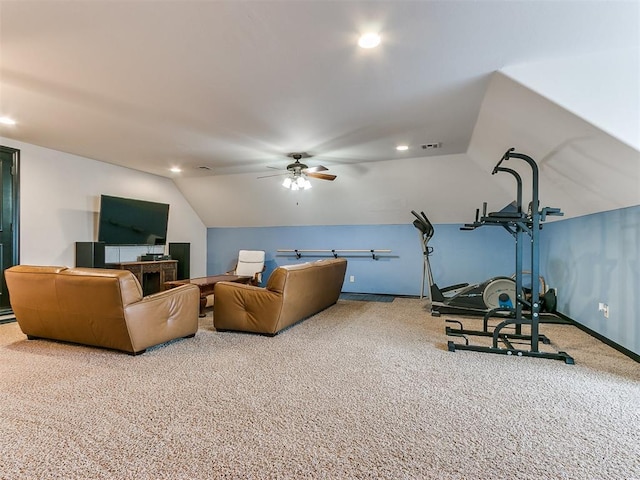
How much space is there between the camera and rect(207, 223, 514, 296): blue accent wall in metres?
6.09

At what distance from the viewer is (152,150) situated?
16.3ft

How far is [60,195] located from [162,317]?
11.6 ft

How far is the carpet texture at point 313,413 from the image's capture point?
5.04ft

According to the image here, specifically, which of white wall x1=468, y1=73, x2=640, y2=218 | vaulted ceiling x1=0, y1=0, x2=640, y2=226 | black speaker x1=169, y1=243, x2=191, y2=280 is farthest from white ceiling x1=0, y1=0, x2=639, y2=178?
black speaker x1=169, y1=243, x2=191, y2=280

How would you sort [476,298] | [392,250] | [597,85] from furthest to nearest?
[392,250]
[476,298]
[597,85]

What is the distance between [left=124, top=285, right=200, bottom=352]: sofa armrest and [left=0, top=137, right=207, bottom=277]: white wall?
3.04 m

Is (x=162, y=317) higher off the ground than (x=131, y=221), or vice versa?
(x=131, y=221)

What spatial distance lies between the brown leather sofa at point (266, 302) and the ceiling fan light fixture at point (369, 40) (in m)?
2.22

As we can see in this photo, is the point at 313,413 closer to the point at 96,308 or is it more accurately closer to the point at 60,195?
the point at 96,308

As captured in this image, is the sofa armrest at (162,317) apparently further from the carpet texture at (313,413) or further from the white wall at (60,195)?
the white wall at (60,195)

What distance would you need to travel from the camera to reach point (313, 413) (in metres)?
1.99

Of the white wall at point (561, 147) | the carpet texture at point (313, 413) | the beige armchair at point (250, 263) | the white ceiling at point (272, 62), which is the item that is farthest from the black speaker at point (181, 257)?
the white wall at point (561, 147)

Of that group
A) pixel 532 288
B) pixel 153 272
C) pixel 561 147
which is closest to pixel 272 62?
pixel 561 147

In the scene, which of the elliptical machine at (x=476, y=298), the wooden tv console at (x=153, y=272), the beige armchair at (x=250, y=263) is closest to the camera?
the elliptical machine at (x=476, y=298)
